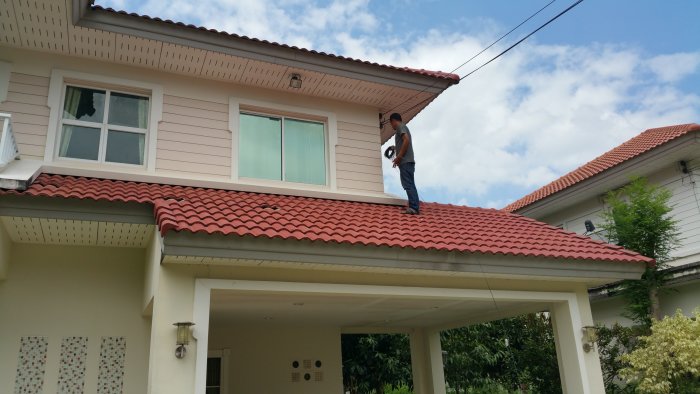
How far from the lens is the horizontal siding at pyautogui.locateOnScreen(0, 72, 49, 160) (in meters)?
8.19

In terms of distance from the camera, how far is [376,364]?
18344mm

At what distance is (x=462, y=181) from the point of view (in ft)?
59.2

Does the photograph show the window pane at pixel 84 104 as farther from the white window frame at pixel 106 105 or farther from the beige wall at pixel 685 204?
the beige wall at pixel 685 204

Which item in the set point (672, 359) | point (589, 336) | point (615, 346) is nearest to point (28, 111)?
point (589, 336)

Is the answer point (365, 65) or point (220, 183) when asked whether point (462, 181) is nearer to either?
point (365, 65)

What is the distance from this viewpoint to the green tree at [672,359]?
27.8 feet

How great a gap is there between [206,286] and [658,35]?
9.30 m

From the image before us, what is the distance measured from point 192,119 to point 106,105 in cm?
135

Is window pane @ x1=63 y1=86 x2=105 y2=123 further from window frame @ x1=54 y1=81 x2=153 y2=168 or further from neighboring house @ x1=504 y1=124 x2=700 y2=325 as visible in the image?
neighboring house @ x1=504 y1=124 x2=700 y2=325

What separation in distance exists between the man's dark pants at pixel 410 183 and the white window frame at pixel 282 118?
4.08 ft

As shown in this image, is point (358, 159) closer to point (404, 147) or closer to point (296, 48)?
point (404, 147)

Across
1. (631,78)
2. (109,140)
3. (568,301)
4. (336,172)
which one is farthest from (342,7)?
(631,78)

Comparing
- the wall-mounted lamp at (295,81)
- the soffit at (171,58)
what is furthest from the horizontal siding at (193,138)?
the wall-mounted lamp at (295,81)

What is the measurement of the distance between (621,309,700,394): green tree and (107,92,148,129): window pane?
9.04 metres
